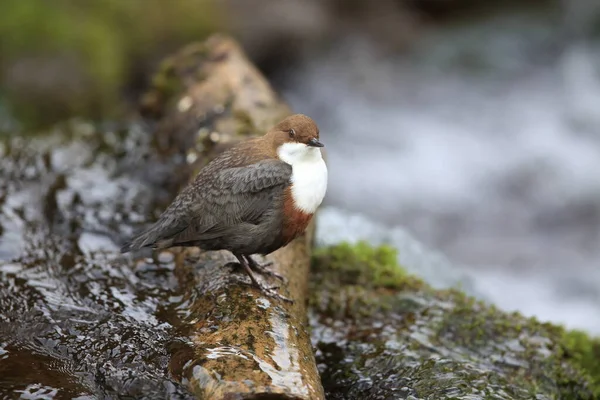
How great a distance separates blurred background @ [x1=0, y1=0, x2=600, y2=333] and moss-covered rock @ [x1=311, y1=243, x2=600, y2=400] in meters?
0.96

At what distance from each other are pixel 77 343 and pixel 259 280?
1030 millimetres

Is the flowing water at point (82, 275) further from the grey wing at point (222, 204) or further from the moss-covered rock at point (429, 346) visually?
the moss-covered rock at point (429, 346)

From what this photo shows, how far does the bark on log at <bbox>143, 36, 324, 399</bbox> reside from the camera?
308 cm

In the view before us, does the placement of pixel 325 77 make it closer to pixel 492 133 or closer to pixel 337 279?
pixel 492 133

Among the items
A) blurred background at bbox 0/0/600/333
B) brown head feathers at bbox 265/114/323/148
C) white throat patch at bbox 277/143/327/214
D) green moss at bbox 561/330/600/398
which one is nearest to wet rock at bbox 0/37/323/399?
white throat patch at bbox 277/143/327/214

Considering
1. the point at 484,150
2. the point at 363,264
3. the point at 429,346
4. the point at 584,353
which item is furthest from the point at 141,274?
the point at 484,150

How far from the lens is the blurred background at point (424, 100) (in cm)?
765

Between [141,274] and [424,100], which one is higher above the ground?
[424,100]

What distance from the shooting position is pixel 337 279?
4.93 metres

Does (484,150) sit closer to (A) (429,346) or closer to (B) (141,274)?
(A) (429,346)

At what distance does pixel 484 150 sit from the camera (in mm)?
9453

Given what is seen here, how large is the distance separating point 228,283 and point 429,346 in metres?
1.28

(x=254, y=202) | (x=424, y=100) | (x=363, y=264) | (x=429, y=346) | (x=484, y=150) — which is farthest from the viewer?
(x=424, y=100)

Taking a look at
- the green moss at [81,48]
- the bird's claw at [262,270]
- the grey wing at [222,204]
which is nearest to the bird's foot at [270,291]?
the bird's claw at [262,270]
